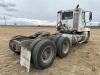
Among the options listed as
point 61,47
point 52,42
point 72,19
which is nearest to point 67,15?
point 72,19

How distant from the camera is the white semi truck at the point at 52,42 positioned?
4754mm

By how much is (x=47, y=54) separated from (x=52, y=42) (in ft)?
1.57

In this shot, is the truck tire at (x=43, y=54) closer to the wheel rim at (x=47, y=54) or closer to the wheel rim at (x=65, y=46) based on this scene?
the wheel rim at (x=47, y=54)

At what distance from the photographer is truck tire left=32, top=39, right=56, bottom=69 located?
468 cm

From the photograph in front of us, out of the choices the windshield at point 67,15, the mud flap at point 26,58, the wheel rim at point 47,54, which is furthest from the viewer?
the windshield at point 67,15

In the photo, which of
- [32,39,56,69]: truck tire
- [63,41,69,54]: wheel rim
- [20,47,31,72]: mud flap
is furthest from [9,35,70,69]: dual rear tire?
[63,41,69,54]: wheel rim

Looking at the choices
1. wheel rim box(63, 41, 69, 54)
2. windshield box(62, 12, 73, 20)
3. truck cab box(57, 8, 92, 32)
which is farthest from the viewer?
windshield box(62, 12, 73, 20)

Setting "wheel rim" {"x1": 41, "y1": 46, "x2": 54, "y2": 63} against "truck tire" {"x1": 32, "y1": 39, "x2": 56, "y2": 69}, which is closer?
"truck tire" {"x1": 32, "y1": 39, "x2": 56, "y2": 69}

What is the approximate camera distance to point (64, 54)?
623 cm

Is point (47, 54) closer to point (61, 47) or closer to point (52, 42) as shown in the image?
point (52, 42)

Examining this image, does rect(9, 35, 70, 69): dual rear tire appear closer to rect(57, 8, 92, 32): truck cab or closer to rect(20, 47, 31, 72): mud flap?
rect(20, 47, 31, 72): mud flap

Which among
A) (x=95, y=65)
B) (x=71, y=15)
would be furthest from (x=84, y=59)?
(x=71, y=15)

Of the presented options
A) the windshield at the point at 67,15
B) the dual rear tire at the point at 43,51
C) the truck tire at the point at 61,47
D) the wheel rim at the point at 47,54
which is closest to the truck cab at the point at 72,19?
the windshield at the point at 67,15

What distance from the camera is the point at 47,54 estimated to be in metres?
5.27
